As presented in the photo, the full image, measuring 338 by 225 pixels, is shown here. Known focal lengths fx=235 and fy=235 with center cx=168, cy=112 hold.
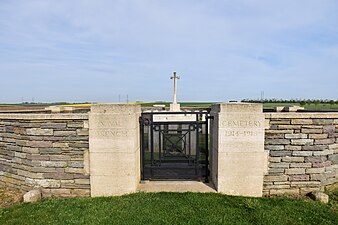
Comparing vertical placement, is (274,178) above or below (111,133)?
below

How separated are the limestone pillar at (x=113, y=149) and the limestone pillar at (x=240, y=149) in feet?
5.97

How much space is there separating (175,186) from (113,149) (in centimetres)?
160

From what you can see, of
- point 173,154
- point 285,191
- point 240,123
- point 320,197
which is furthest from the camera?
point 173,154

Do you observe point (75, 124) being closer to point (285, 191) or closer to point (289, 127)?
point (289, 127)

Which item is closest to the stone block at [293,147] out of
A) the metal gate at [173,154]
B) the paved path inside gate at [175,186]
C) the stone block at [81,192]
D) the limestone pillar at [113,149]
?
the metal gate at [173,154]

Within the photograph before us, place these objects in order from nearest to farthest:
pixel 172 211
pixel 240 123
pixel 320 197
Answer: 1. pixel 172 211
2. pixel 320 197
3. pixel 240 123

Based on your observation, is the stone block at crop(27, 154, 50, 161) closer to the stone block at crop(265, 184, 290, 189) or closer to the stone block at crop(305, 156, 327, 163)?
the stone block at crop(265, 184, 290, 189)

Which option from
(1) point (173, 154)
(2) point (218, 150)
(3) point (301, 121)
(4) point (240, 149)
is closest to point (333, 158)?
(3) point (301, 121)

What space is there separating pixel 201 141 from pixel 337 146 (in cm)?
615

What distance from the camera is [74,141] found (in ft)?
16.5

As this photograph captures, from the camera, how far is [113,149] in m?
4.96

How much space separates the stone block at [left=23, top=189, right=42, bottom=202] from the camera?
15.6 ft

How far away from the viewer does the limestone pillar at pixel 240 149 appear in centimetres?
489

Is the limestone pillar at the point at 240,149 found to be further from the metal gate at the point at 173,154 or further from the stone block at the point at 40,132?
the stone block at the point at 40,132
